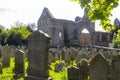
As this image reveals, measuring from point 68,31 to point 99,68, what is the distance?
56361 mm

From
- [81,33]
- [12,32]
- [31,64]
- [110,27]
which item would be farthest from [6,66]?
[81,33]

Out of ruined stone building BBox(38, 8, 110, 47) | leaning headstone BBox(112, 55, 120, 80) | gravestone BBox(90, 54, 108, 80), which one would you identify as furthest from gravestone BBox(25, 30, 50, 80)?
ruined stone building BBox(38, 8, 110, 47)

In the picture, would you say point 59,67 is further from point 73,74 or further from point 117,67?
point 117,67

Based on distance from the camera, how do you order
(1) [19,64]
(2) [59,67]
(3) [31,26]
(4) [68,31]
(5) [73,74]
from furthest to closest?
1. (3) [31,26]
2. (4) [68,31]
3. (2) [59,67]
4. (1) [19,64]
5. (5) [73,74]

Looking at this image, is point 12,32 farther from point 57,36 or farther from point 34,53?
point 34,53

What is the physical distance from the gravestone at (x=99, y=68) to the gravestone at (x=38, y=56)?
1962 millimetres

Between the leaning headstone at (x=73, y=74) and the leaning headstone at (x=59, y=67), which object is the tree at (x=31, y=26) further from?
the leaning headstone at (x=73, y=74)

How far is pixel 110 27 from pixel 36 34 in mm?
2708

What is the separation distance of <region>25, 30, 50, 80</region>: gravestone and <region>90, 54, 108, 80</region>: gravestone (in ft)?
6.44

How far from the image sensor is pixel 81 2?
8.93 metres

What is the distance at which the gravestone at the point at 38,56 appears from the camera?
11.2m

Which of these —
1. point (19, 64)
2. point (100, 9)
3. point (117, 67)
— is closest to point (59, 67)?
point (19, 64)

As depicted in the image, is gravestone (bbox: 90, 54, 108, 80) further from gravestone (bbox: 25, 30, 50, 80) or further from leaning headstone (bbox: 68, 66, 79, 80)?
gravestone (bbox: 25, 30, 50, 80)

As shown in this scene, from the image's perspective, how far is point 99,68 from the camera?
31.8ft
